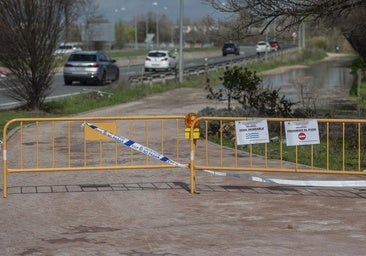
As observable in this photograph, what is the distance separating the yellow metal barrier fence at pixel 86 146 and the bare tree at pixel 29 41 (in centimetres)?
258

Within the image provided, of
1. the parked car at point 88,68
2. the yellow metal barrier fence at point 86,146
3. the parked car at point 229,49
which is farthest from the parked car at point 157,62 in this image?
the yellow metal barrier fence at point 86,146

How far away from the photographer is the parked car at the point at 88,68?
35.2 meters

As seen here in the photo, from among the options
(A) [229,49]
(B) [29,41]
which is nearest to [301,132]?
(B) [29,41]

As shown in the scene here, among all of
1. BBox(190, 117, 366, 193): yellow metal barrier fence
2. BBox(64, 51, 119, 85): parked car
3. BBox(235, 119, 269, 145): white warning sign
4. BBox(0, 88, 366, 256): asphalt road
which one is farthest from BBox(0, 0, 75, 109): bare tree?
BBox(64, 51, 119, 85): parked car

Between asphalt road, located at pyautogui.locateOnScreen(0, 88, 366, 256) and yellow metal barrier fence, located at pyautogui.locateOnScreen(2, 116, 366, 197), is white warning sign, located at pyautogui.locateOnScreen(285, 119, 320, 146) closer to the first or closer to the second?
yellow metal barrier fence, located at pyautogui.locateOnScreen(2, 116, 366, 197)

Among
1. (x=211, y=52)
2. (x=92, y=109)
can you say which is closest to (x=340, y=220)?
(x=92, y=109)

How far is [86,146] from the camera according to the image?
14.1 m

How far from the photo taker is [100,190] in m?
9.87

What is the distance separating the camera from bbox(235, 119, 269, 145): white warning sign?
32.3 feet

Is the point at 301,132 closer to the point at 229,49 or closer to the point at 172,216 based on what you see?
the point at 172,216

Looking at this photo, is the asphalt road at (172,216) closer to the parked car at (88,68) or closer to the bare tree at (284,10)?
the bare tree at (284,10)

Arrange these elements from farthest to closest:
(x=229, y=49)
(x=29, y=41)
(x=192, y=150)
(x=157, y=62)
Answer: (x=229, y=49)
(x=157, y=62)
(x=29, y=41)
(x=192, y=150)

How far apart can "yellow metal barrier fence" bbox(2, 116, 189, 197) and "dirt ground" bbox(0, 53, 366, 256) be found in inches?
13.2

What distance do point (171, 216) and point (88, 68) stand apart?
27.7 meters
